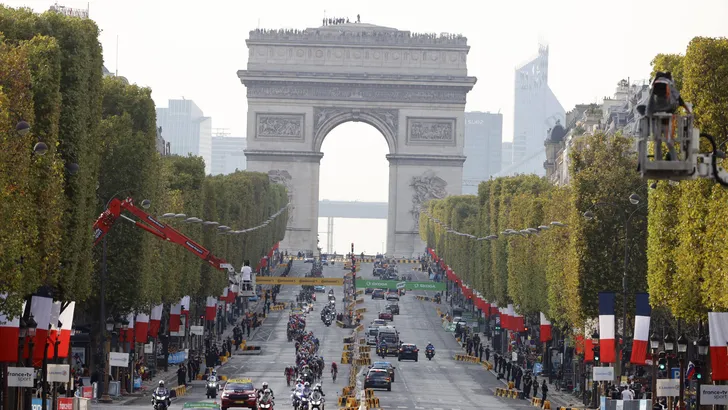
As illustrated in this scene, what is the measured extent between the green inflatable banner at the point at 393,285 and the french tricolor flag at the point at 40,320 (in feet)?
330

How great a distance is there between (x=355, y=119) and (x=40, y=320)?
150 m

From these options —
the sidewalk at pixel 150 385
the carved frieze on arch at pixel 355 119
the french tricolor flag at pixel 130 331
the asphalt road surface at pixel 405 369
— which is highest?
the carved frieze on arch at pixel 355 119

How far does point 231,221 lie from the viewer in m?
121

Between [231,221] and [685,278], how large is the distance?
7531cm

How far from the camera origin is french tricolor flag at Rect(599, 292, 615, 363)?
55250mm

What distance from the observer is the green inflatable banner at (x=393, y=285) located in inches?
5704

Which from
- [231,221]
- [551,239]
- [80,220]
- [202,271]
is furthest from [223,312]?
[80,220]

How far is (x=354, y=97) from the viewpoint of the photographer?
190875 mm

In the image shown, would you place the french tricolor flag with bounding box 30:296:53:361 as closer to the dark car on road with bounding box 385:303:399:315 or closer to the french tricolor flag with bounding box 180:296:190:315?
the french tricolor flag with bounding box 180:296:190:315

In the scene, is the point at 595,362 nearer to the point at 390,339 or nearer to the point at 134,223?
the point at 134,223

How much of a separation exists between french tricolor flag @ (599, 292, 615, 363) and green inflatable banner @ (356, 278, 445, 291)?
8757 cm

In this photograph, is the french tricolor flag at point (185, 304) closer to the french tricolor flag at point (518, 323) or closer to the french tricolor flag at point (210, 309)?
the french tricolor flag at point (210, 309)

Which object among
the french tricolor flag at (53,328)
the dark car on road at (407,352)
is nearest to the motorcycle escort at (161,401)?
the french tricolor flag at (53,328)

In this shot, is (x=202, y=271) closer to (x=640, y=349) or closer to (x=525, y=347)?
(x=525, y=347)
